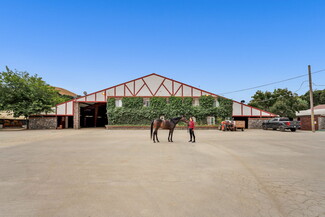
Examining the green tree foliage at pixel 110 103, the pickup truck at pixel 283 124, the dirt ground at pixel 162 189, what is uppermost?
the green tree foliage at pixel 110 103

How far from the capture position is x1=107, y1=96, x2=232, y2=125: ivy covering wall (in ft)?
89.5

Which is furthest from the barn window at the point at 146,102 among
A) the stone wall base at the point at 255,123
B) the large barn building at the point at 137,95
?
the stone wall base at the point at 255,123

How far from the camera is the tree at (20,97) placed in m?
24.2

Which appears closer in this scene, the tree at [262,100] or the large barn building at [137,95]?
the large barn building at [137,95]

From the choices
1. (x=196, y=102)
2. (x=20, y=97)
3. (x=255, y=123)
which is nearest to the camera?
(x=20, y=97)

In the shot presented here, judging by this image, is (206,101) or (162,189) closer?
(162,189)

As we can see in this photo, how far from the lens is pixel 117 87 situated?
92.2 feet

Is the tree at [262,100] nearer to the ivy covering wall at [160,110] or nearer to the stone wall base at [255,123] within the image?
the stone wall base at [255,123]

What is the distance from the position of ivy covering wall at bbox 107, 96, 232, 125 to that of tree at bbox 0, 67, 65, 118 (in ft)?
33.4

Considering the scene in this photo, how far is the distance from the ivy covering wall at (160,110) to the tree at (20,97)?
400 inches

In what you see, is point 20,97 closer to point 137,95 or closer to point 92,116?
point 92,116

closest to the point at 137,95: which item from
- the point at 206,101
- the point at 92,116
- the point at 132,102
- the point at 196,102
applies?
the point at 132,102

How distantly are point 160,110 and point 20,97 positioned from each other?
2138 cm

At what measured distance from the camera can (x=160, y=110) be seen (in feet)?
90.1
